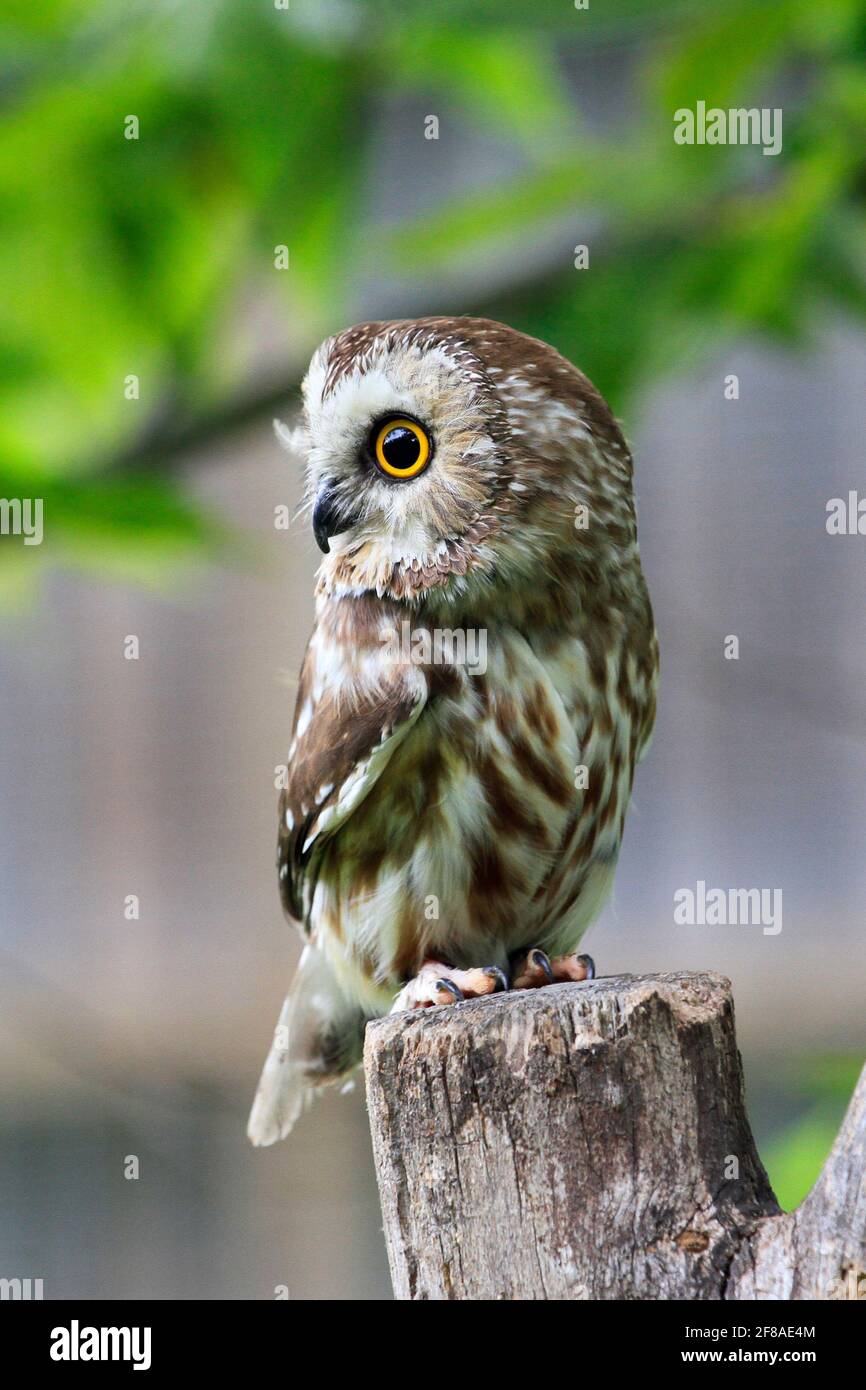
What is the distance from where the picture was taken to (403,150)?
466 cm

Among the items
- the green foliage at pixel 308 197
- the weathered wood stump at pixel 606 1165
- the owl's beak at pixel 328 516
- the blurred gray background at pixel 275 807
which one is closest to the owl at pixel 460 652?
the owl's beak at pixel 328 516

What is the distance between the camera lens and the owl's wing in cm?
239

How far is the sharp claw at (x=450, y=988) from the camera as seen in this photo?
7.07ft

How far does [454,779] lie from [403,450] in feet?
1.75

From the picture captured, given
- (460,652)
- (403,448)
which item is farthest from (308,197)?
(460,652)

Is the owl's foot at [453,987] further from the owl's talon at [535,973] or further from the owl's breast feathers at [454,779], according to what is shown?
the owl's breast feathers at [454,779]

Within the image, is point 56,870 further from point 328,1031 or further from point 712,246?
point 712,246

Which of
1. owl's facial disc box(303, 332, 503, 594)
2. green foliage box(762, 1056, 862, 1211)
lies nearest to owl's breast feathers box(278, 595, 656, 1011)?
owl's facial disc box(303, 332, 503, 594)

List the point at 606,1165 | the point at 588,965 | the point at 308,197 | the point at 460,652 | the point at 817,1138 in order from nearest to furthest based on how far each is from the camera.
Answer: the point at 606,1165 < the point at 588,965 < the point at 460,652 < the point at 308,197 < the point at 817,1138

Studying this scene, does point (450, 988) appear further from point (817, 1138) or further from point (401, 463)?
point (817, 1138)

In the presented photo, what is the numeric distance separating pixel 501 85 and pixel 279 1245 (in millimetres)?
4024

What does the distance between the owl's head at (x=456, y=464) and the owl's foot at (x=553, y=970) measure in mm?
573

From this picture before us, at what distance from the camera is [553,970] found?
236 centimetres

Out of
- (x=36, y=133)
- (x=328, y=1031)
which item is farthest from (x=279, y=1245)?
(x=36, y=133)
